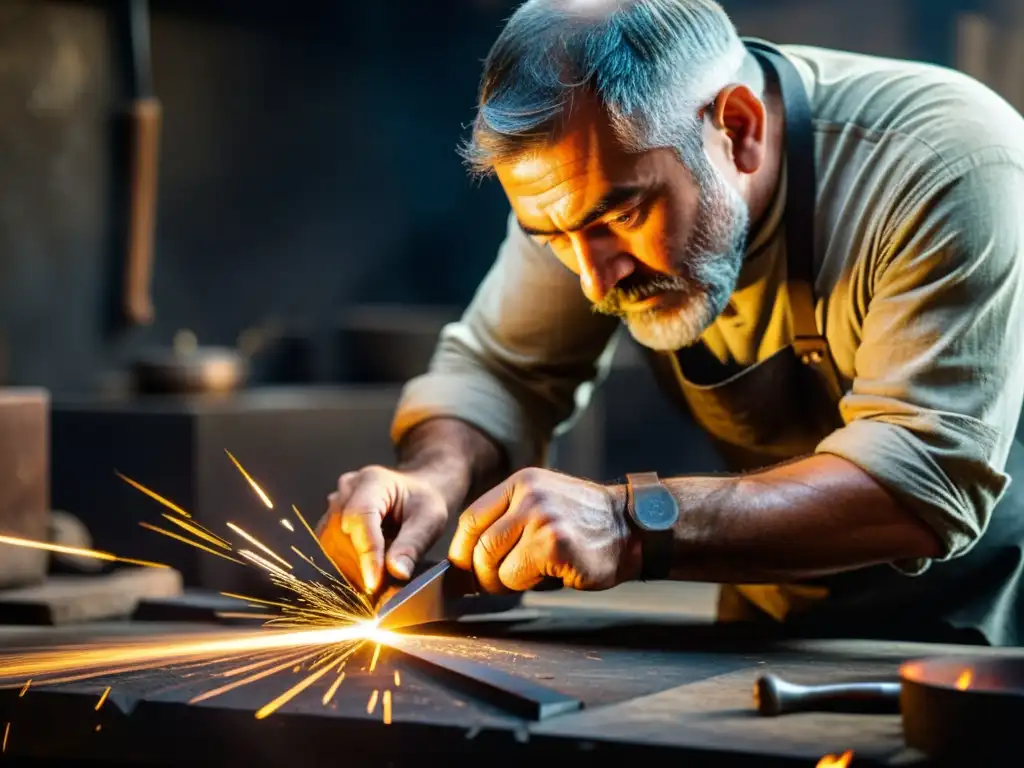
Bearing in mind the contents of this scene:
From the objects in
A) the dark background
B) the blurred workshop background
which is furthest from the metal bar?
the dark background

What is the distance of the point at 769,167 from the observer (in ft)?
7.97

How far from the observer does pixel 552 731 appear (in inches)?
61.9

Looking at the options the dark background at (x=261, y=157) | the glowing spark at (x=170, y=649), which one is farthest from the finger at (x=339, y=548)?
the dark background at (x=261, y=157)

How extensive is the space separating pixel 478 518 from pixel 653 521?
0.24 metres

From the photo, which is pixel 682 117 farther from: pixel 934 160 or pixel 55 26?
pixel 55 26

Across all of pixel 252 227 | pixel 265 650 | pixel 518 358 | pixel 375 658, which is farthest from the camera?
pixel 252 227

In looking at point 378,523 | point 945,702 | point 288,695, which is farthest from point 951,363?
point 288,695

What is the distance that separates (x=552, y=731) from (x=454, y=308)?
6380mm

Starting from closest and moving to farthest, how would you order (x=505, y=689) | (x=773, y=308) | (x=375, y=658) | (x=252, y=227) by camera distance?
(x=505, y=689) → (x=375, y=658) → (x=773, y=308) → (x=252, y=227)

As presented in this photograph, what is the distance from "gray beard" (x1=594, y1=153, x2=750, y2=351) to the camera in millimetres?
2316

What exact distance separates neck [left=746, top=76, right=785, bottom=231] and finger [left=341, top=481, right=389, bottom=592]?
75cm

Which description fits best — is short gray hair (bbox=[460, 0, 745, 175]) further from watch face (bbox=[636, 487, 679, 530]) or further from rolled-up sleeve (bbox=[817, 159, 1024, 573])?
watch face (bbox=[636, 487, 679, 530])

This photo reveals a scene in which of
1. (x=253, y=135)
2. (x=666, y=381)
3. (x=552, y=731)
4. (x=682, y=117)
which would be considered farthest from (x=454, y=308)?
(x=552, y=731)

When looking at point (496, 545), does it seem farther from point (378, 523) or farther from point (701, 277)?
point (701, 277)
